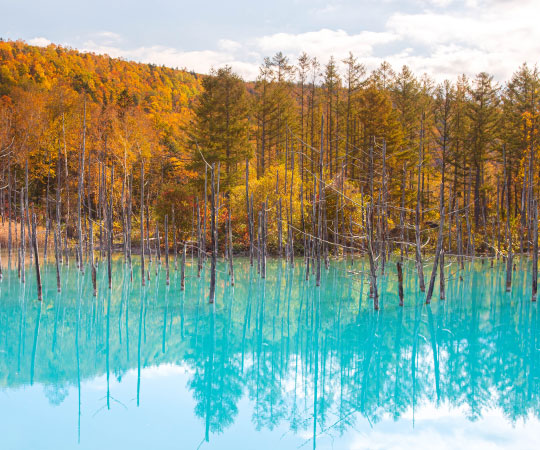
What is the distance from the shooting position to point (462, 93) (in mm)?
30359

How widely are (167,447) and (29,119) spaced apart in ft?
89.2

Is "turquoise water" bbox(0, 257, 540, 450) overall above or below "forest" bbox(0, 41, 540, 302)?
below

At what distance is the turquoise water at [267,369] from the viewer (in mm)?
6848

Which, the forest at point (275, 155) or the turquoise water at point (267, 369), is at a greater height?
the forest at point (275, 155)

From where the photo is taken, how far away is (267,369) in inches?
374

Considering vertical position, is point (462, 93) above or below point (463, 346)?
above

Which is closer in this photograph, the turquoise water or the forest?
the turquoise water

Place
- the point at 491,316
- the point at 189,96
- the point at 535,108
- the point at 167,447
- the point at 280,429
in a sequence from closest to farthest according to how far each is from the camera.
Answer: the point at 167,447 → the point at 280,429 → the point at 491,316 → the point at 535,108 → the point at 189,96

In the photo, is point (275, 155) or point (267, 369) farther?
Answer: point (275, 155)

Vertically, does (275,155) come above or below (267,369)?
above

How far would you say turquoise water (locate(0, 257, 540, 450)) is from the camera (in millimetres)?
6848

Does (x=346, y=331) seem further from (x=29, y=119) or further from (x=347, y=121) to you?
(x=29, y=119)

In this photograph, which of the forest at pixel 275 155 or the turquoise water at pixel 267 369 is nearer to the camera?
the turquoise water at pixel 267 369

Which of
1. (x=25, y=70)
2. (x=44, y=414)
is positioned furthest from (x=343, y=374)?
(x=25, y=70)
